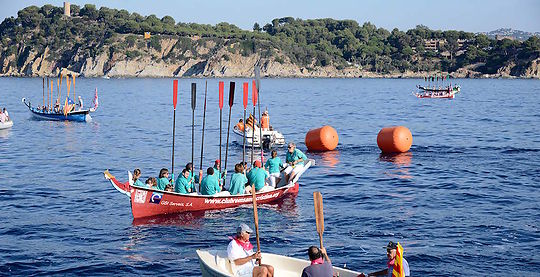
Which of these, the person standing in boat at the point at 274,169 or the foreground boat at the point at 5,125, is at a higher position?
the person standing in boat at the point at 274,169

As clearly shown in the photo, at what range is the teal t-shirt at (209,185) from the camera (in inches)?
952

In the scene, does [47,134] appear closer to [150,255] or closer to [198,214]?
[198,214]

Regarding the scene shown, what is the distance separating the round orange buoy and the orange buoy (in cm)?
281

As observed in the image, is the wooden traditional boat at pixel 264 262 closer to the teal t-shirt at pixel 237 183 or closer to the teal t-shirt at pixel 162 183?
the teal t-shirt at pixel 162 183

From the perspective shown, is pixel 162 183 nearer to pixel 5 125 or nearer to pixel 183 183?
pixel 183 183

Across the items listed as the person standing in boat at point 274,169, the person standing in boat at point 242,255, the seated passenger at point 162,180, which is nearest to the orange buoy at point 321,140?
the person standing in boat at point 274,169

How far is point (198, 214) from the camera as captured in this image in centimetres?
2425

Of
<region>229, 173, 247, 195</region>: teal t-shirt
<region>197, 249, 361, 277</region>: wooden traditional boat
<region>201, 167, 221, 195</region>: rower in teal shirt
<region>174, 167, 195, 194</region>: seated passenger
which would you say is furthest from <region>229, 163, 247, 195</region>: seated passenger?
<region>197, 249, 361, 277</region>: wooden traditional boat

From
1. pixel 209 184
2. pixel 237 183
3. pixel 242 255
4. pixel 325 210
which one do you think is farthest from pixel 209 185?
pixel 242 255

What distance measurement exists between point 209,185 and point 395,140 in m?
17.3

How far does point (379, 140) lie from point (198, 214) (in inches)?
709

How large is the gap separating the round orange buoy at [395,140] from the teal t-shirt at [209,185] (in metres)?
16.9

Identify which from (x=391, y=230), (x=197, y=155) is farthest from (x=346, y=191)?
(x=197, y=155)

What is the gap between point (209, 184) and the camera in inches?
954
